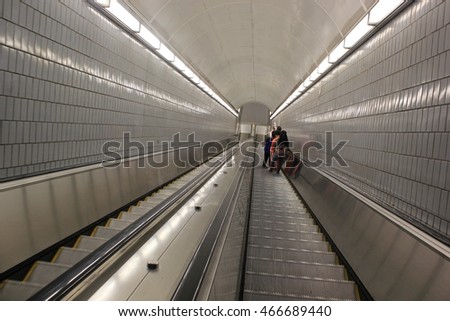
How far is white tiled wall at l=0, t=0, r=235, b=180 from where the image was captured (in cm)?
326

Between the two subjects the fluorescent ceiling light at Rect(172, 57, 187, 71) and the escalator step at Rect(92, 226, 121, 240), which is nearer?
the escalator step at Rect(92, 226, 121, 240)

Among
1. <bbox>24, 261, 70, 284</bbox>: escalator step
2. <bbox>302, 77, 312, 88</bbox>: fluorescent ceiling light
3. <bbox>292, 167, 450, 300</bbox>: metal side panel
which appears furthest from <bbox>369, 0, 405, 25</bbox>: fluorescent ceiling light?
<bbox>302, 77, 312, 88</bbox>: fluorescent ceiling light

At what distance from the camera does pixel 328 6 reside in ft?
20.0

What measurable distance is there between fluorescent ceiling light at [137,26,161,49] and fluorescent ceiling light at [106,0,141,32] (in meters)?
0.27

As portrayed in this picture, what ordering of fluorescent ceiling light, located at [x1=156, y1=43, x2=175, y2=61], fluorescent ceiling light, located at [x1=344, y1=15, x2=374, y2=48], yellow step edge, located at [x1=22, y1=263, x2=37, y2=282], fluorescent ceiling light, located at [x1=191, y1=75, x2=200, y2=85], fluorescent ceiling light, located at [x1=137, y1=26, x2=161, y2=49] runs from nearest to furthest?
1. yellow step edge, located at [x1=22, y1=263, x2=37, y2=282]
2. fluorescent ceiling light, located at [x1=344, y1=15, x2=374, y2=48]
3. fluorescent ceiling light, located at [x1=137, y1=26, x2=161, y2=49]
4. fluorescent ceiling light, located at [x1=156, y1=43, x2=175, y2=61]
5. fluorescent ceiling light, located at [x1=191, y1=75, x2=200, y2=85]

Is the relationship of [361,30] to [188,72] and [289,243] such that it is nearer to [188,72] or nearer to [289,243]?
[289,243]

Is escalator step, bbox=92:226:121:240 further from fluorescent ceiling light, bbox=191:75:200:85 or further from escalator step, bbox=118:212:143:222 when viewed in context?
fluorescent ceiling light, bbox=191:75:200:85

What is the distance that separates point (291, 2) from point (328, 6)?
1.11 meters

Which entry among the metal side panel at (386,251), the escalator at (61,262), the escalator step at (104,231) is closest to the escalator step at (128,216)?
the escalator at (61,262)

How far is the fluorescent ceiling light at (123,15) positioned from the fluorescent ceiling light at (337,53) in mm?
3833

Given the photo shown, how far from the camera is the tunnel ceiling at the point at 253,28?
20.7 feet

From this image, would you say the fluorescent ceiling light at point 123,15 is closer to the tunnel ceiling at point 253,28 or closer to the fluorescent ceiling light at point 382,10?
the tunnel ceiling at point 253,28

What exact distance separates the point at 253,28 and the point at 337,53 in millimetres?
3392

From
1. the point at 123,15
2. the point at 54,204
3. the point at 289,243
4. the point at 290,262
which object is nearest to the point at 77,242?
the point at 54,204
